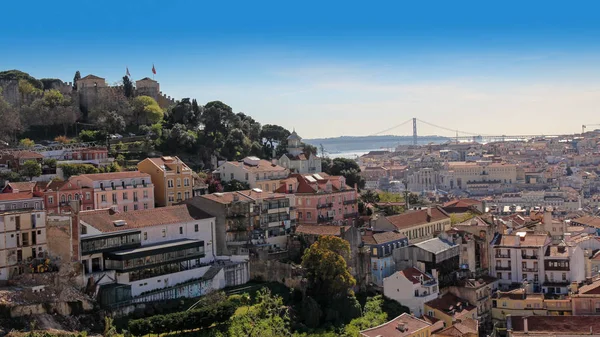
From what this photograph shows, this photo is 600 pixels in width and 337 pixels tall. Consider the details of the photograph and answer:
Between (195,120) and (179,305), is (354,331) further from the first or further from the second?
(195,120)

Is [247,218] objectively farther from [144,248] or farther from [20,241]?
[20,241]

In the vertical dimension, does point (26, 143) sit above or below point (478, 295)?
above

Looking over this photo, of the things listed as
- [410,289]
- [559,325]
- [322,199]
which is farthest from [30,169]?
[559,325]

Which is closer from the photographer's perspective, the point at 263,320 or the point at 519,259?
the point at 263,320

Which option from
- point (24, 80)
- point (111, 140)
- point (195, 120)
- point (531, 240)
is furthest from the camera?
point (24, 80)

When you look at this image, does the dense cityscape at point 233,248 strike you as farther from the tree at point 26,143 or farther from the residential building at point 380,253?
the tree at point 26,143

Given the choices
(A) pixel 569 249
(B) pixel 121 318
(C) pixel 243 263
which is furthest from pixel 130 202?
(A) pixel 569 249

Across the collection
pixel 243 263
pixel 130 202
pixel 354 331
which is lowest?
pixel 354 331
